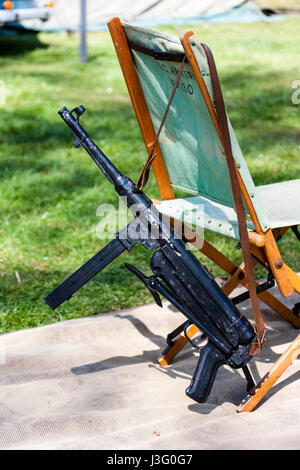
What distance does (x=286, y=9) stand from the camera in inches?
470

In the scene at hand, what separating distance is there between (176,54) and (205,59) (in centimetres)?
23

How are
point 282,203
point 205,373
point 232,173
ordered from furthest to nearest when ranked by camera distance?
point 282,203 < point 205,373 < point 232,173

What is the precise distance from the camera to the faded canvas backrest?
231 centimetres

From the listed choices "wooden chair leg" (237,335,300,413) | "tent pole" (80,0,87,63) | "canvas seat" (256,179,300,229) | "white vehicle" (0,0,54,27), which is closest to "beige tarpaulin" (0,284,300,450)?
"wooden chair leg" (237,335,300,413)

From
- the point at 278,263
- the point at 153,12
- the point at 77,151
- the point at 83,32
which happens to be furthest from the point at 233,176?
the point at 153,12

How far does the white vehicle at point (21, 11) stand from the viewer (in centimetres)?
847

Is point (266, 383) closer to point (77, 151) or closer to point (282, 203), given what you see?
point (282, 203)

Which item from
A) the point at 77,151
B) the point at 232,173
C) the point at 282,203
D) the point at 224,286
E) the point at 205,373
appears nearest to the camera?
the point at 232,173

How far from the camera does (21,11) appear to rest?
28.9 ft

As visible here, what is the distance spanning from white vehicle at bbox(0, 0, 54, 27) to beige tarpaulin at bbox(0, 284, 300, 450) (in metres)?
6.23

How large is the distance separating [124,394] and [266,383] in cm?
54

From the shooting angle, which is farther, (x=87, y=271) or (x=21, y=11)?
(x=21, y=11)

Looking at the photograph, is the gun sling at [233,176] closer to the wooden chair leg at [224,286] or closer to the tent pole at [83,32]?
the wooden chair leg at [224,286]

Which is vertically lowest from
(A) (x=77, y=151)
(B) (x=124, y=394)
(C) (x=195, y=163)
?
(A) (x=77, y=151)
